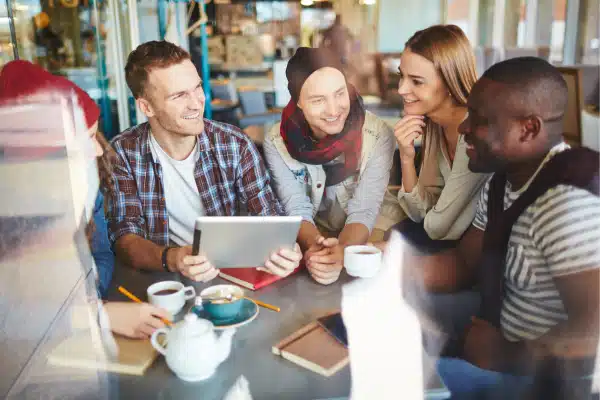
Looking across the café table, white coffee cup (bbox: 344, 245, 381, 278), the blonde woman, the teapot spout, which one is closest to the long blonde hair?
the blonde woman

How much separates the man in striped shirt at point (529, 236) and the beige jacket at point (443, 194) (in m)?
0.09

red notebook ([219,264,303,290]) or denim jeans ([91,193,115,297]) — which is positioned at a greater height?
denim jeans ([91,193,115,297])

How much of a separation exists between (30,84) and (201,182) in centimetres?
50

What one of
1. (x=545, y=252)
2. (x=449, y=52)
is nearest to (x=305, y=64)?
(x=449, y=52)

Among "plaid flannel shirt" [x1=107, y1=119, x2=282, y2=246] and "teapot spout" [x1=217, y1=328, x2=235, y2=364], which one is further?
"plaid flannel shirt" [x1=107, y1=119, x2=282, y2=246]

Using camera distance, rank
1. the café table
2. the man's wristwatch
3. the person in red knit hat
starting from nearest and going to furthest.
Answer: the café table → the person in red knit hat → the man's wristwatch

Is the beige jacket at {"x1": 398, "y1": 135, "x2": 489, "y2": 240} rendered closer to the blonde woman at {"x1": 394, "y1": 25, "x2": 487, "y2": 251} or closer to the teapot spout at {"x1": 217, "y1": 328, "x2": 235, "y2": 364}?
the blonde woman at {"x1": 394, "y1": 25, "x2": 487, "y2": 251}

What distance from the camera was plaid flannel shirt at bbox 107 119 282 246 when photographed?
4.00 ft

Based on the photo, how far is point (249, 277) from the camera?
103 cm

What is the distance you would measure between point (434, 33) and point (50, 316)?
3.12 feet

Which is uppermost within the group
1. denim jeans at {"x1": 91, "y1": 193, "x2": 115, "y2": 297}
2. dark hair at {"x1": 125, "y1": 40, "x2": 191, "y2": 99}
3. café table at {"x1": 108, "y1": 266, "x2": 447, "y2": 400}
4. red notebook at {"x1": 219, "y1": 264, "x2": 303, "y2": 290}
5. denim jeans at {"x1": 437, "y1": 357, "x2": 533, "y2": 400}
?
dark hair at {"x1": 125, "y1": 40, "x2": 191, "y2": 99}

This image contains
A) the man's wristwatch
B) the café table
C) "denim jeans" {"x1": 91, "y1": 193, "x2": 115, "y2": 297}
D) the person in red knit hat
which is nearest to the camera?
the café table

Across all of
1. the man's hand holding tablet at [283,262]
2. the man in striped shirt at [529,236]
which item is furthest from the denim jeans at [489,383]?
the man's hand holding tablet at [283,262]

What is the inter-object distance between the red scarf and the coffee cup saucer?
1.71ft
